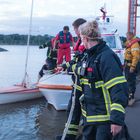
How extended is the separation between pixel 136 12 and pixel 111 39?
13.3 ft

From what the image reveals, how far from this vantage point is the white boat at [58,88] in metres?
12.4

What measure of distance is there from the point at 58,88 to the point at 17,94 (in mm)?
2705

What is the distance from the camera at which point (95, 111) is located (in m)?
4.23

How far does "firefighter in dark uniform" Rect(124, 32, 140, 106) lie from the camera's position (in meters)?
9.73

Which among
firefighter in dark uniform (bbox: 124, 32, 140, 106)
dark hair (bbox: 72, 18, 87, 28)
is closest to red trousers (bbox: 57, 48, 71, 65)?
firefighter in dark uniform (bbox: 124, 32, 140, 106)

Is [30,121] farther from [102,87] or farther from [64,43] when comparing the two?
[102,87]

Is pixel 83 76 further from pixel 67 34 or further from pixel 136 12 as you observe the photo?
pixel 136 12

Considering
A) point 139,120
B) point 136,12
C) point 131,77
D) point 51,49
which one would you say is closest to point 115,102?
point 139,120

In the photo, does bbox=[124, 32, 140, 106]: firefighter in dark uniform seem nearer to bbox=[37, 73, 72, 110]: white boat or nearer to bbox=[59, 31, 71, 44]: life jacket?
bbox=[37, 73, 72, 110]: white boat

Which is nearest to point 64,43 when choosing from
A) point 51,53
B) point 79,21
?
point 51,53

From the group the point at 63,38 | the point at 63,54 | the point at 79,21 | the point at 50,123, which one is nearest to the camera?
the point at 79,21

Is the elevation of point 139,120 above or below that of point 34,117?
above

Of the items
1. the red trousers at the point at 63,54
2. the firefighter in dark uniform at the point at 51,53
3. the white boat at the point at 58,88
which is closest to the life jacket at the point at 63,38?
the red trousers at the point at 63,54

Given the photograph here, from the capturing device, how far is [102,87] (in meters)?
4.14
